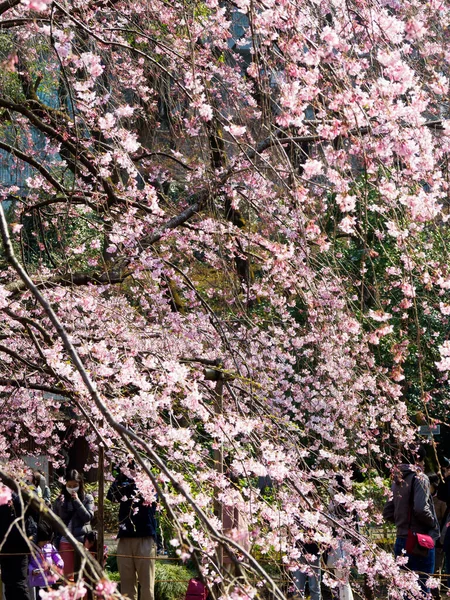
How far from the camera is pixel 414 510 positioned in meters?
6.66

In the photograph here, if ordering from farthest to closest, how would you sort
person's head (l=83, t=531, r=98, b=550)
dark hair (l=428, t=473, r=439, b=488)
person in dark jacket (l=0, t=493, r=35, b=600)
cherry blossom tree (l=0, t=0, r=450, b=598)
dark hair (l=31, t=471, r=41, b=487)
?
dark hair (l=428, t=473, r=439, b=488), dark hair (l=31, t=471, r=41, b=487), person's head (l=83, t=531, r=98, b=550), person in dark jacket (l=0, t=493, r=35, b=600), cherry blossom tree (l=0, t=0, r=450, b=598)

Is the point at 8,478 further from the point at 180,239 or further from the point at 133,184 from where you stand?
the point at 180,239

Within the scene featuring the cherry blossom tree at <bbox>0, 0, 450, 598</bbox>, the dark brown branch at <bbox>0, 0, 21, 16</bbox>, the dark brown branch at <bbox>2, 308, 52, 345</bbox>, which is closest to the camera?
the cherry blossom tree at <bbox>0, 0, 450, 598</bbox>

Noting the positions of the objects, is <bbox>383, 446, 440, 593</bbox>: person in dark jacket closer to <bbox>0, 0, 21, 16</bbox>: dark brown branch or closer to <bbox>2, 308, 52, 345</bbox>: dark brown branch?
<bbox>2, 308, 52, 345</bbox>: dark brown branch

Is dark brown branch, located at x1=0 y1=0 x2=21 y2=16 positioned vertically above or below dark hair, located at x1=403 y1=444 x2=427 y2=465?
above

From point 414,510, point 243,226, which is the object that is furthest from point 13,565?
point 243,226

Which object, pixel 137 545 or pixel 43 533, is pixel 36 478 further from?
pixel 137 545

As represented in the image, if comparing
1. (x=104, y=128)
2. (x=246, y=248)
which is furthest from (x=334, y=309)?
(x=104, y=128)

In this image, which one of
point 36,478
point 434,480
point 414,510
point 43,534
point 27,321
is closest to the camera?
point 27,321

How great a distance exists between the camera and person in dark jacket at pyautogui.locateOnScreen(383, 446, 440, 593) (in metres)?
6.63

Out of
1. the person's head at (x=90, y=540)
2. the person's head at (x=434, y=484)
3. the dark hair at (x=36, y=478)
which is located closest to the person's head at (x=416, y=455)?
the person's head at (x=434, y=484)

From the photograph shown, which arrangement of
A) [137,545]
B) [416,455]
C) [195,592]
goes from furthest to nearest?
[416,455] → [137,545] → [195,592]

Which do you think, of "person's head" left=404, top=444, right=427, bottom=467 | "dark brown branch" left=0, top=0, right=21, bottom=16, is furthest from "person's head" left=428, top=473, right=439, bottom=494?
"dark brown branch" left=0, top=0, right=21, bottom=16

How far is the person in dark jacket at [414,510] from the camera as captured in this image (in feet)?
21.7
